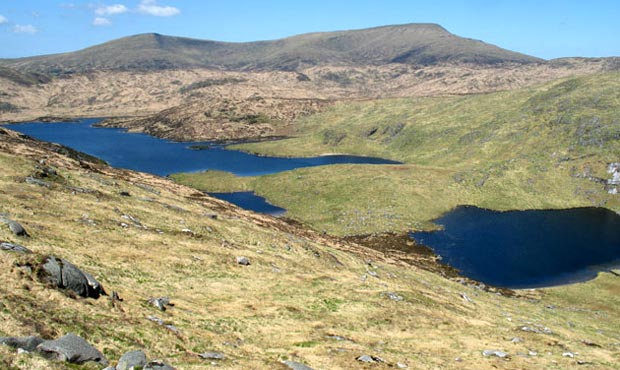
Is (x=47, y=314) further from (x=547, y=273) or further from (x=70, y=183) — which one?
(x=547, y=273)

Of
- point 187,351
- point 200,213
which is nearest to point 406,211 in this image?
point 200,213

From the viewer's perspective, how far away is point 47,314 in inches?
997

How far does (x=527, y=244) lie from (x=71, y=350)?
339 feet

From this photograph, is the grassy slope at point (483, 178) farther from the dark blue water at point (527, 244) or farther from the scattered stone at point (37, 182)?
the scattered stone at point (37, 182)

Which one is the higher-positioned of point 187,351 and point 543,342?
point 187,351

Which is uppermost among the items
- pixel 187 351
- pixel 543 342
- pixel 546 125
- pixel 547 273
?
pixel 546 125

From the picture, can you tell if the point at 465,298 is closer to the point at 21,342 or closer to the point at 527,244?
the point at 21,342

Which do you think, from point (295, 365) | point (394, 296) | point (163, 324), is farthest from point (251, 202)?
point (295, 365)

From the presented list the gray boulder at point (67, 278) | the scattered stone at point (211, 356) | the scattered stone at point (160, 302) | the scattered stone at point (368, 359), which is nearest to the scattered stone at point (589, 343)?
the scattered stone at point (368, 359)

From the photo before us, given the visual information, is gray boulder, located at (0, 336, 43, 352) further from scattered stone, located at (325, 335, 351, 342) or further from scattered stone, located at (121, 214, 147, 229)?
scattered stone, located at (121, 214, 147, 229)

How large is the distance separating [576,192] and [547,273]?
2437 inches

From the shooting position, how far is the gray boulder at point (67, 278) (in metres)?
29.8

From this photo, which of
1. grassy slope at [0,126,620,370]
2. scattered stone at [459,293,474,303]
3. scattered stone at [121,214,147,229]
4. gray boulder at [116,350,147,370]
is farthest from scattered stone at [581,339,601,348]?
scattered stone at [121,214,147,229]

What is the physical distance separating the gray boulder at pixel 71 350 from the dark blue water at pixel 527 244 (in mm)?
75533
